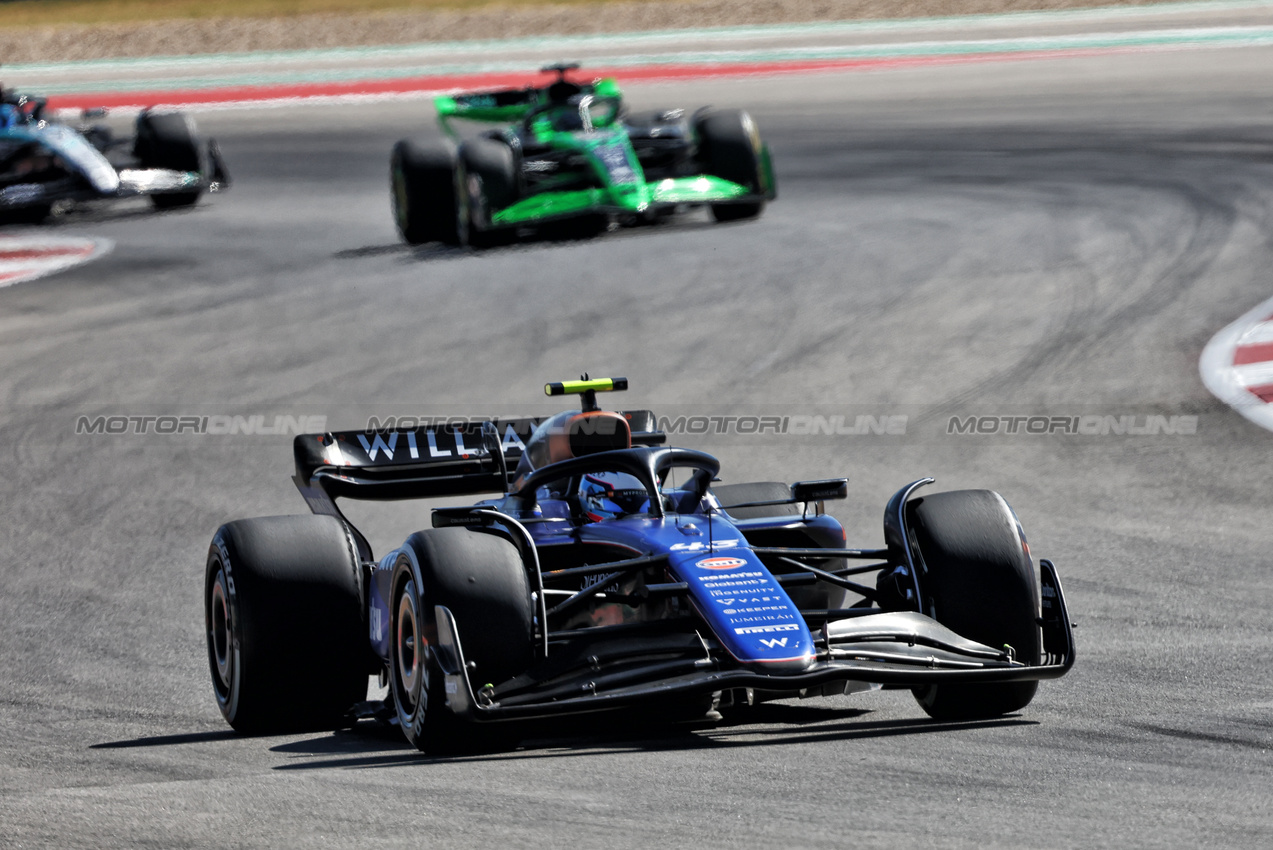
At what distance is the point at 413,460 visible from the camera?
861 centimetres

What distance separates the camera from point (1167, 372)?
42.1 feet

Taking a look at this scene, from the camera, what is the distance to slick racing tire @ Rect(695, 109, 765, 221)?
17.1 m

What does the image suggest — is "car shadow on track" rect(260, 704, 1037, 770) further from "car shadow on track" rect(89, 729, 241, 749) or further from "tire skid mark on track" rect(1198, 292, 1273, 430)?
"tire skid mark on track" rect(1198, 292, 1273, 430)

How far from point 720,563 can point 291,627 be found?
5.58 ft

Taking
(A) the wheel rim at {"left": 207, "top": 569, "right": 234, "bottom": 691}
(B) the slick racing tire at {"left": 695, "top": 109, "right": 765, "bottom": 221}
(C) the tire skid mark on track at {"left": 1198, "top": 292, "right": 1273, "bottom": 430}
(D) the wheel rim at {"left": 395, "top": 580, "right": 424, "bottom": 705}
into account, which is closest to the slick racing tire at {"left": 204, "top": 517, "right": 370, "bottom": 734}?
(A) the wheel rim at {"left": 207, "top": 569, "right": 234, "bottom": 691}

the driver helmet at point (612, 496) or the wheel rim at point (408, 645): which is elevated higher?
the driver helmet at point (612, 496)

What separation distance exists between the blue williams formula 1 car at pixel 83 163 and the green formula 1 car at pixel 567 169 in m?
3.04

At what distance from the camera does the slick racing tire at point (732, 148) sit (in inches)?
674

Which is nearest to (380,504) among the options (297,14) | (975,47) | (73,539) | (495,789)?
(73,539)

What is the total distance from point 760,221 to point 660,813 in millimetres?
12875

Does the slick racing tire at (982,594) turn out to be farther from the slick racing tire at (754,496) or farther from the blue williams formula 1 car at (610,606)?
the slick racing tire at (754,496)

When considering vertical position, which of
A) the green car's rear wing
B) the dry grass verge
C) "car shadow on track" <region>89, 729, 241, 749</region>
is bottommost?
"car shadow on track" <region>89, 729, 241, 749</region>
